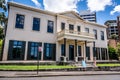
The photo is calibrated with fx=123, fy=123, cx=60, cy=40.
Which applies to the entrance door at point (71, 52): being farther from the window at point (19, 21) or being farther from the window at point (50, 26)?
the window at point (19, 21)

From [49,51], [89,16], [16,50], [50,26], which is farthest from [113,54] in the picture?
[89,16]

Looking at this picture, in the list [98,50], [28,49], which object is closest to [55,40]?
[28,49]

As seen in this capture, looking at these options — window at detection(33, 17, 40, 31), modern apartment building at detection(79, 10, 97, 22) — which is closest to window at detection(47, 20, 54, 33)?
window at detection(33, 17, 40, 31)

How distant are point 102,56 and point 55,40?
1277 cm

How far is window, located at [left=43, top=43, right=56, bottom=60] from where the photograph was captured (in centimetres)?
2122

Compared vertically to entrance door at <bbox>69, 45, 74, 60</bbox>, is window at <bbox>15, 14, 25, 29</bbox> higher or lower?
higher

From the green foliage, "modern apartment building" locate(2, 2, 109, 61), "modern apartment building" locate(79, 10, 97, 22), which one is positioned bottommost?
the green foliage

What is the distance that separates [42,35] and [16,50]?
5021 millimetres

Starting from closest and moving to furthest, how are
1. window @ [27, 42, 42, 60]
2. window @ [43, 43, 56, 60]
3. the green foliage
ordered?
window @ [27, 42, 42, 60] < window @ [43, 43, 56, 60] < the green foliage

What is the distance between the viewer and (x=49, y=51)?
2172 cm

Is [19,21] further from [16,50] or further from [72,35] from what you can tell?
[72,35]

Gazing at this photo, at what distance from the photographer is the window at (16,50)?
18.2 metres

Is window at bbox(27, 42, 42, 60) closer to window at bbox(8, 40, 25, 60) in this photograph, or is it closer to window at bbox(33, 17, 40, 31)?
window at bbox(8, 40, 25, 60)

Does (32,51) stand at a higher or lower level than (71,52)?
higher
